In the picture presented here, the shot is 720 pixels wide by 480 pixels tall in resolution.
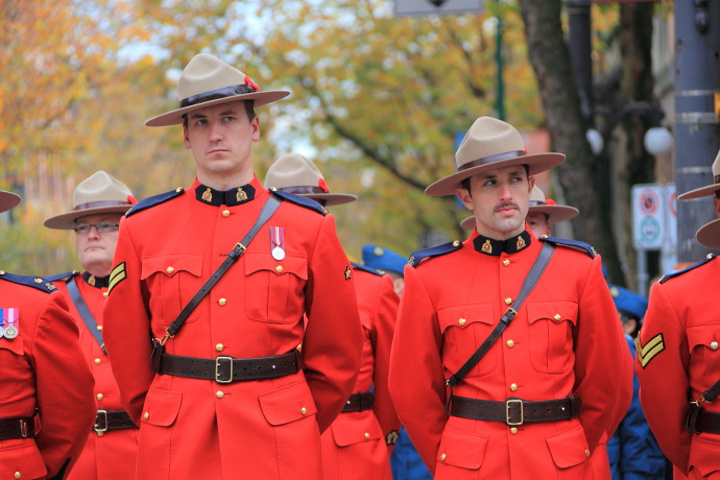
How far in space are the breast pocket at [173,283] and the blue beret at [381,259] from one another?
364cm

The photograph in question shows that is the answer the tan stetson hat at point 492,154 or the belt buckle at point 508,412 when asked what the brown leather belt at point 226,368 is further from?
the tan stetson hat at point 492,154

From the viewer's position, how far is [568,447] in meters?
5.45

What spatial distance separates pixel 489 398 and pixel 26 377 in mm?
1980

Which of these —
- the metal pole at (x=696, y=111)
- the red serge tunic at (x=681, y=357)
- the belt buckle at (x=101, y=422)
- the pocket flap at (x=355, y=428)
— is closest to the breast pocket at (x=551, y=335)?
the red serge tunic at (x=681, y=357)

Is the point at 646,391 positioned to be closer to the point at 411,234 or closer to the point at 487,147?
the point at 487,147

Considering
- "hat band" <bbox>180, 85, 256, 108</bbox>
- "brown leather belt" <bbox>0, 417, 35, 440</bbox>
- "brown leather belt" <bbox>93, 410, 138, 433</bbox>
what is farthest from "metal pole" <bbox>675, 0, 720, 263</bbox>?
"brown leather belt" <bbox>0, 417, 35, 440</bbox>

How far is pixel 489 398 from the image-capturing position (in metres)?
5.54

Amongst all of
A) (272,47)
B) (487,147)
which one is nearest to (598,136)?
(272,47)

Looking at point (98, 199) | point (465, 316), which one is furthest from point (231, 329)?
point (98, 199)

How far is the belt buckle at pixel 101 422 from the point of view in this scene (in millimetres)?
6711

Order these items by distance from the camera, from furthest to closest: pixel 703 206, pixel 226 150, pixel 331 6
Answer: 1. pixel 331 6
2. pixel 703 206
3. pixel 226 150

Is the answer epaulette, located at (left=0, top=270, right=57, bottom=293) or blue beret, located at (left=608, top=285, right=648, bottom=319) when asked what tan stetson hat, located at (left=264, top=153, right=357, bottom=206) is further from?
epaulette, located at (left=0, top=270, right=57, bottom=293)

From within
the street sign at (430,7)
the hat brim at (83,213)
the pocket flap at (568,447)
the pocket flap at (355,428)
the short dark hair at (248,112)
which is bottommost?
the pocket flap at (355,428)

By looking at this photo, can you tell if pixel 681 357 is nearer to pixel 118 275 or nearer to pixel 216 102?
pixel 216 102
